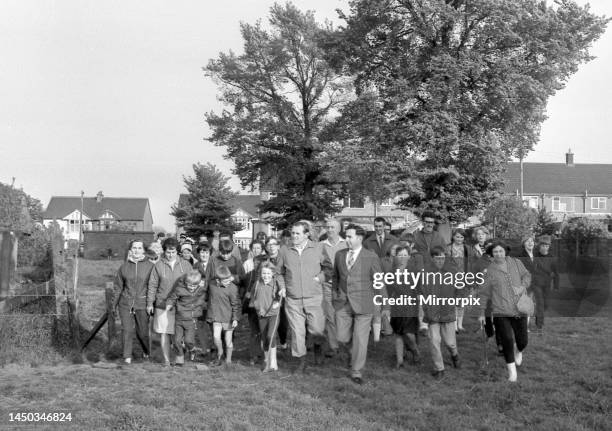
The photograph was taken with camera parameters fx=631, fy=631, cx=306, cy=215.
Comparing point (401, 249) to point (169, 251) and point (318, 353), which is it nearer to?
point (318, 353)

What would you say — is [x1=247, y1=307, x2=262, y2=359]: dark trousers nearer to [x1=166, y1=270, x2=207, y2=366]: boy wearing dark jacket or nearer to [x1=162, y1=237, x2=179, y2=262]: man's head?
[x1=166, y1=270, x2=207, y2=366]: boy wearing dark jacket

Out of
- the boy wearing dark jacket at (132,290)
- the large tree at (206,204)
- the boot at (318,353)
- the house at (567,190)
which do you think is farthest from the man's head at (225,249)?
the house at (567,190)

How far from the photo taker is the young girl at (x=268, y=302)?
8766mm

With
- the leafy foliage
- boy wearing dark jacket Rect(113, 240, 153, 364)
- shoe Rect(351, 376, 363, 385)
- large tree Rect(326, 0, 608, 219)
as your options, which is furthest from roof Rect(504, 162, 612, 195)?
shoe Rect(351, 376, 363, 385)

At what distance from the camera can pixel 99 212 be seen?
99625mm

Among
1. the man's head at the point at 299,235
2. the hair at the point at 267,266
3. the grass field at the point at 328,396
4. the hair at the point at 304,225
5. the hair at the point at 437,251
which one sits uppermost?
the hair at the point at 304,225

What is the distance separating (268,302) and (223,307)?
2.45ft

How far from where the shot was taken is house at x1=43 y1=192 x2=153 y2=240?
98.3m

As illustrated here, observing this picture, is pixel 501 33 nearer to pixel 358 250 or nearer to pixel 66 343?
pixel 358 250

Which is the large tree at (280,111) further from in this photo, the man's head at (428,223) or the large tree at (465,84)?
the man's head at (428,223)

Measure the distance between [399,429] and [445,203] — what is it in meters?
19.7

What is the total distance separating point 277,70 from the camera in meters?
37.5

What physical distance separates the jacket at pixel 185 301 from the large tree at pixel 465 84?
52.2 feet

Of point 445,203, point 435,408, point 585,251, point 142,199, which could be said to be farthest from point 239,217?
point 435,408
